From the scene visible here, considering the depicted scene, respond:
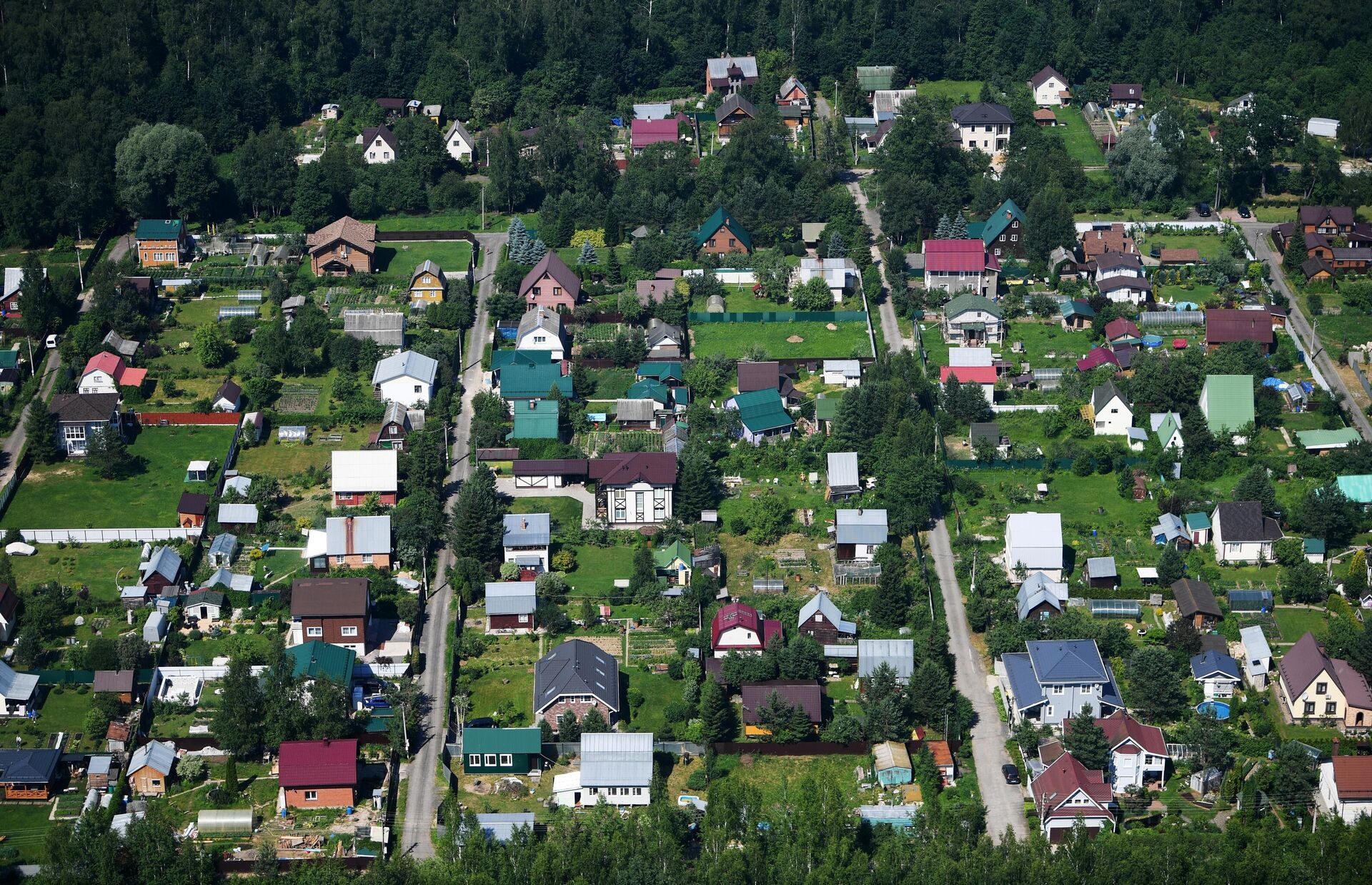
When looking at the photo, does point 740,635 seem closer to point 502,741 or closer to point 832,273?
point 502,741

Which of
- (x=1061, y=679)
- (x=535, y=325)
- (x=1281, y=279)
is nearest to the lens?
(x=1061, y=679)

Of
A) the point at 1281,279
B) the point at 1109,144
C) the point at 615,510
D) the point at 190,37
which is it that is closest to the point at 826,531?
the point at 615,510

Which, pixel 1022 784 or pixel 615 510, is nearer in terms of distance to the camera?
pixel 1022 784

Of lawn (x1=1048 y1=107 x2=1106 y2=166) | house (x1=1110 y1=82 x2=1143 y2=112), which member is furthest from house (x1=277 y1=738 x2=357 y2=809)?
house (x1=1110 y1=82 x2=1143 y2=112)

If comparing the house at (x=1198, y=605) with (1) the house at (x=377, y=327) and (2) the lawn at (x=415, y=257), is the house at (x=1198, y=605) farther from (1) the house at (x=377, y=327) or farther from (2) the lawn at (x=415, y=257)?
(2) the lawn at (x=415, y=257)

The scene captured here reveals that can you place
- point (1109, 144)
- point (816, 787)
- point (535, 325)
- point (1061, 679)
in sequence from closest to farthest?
point (816, 787)
point (1061, 679)
point (535, 325)
point (1109, 144)

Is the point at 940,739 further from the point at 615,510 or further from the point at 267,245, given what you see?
the point at 267,245

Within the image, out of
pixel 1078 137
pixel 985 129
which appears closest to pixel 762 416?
pixel 985 129
